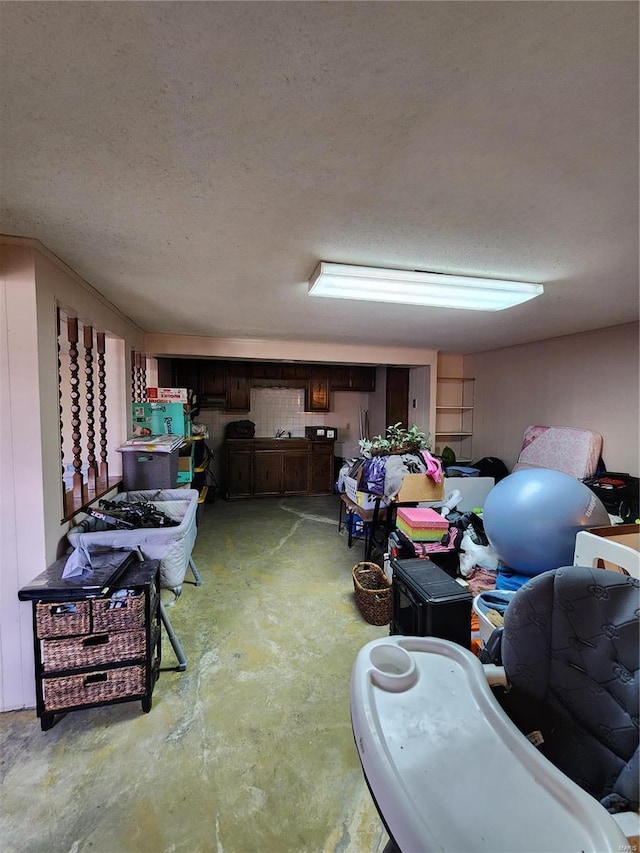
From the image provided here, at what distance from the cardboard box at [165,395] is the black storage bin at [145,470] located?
2.43 feet

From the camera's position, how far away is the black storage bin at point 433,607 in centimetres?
165

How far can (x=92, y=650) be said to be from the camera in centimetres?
167

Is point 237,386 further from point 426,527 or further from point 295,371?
point 426,527

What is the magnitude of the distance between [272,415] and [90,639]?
189 inches

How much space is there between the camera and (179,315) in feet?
10.3

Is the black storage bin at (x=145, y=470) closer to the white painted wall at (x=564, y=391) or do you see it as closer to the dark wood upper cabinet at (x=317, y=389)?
the dark wood upper cabinet at (x=317, y=389)

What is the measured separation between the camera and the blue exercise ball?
224 centimetres

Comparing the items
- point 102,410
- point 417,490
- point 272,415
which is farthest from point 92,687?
point 272,415

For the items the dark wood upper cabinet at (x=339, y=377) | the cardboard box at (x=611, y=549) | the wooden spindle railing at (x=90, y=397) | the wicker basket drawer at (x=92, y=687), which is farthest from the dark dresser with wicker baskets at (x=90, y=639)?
the dark wood upper cabinet at (x=339, y=377)

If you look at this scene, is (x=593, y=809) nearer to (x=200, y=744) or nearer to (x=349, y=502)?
(x=200, y=744)

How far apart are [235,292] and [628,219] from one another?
2.09m

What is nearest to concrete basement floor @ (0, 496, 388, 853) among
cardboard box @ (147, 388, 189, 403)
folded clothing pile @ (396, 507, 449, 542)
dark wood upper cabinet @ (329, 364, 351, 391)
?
folded clothing pile @ (396, 507, 449, 542)

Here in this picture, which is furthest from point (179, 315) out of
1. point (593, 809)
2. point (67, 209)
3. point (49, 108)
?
point (593, 809)

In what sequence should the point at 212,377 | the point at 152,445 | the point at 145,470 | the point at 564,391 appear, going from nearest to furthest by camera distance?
the point at 152,445
the point at 145,470
the point at 564,391
the point at 212,377
